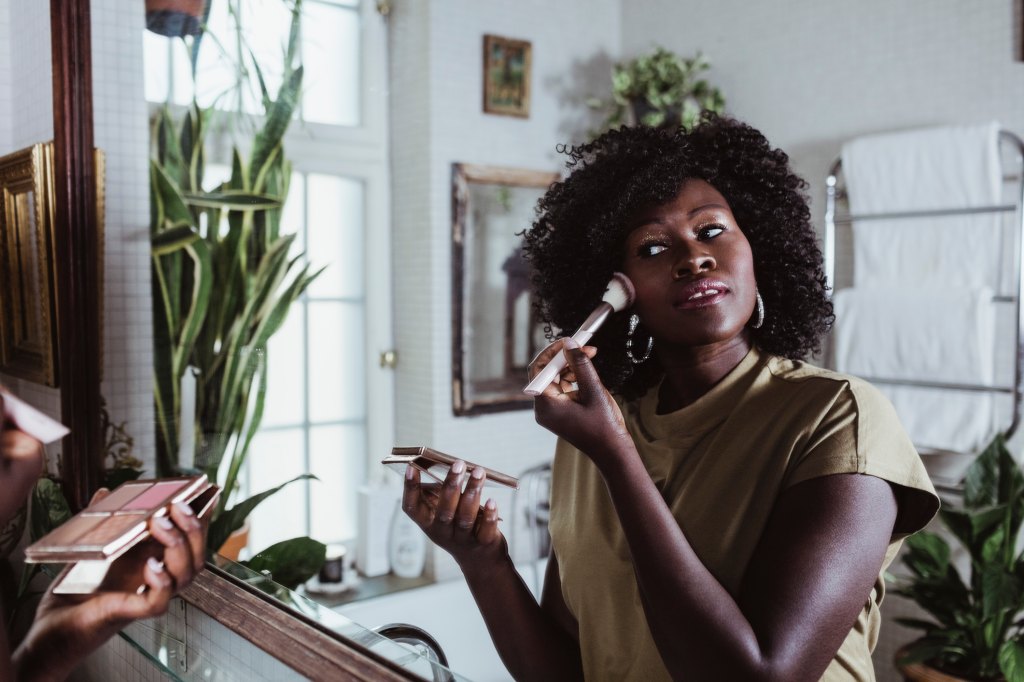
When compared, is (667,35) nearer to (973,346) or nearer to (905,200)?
(905,200)

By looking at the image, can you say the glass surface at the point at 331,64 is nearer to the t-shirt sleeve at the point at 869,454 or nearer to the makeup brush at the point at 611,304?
the makeup brush at the point at 611,304

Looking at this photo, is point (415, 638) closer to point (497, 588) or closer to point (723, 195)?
point (497, 588)

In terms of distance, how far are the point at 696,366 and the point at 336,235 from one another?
56 cm

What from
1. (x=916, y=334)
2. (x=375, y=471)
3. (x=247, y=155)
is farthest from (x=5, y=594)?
(x=916, y=334)

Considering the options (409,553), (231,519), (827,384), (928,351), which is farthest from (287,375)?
(928,351)

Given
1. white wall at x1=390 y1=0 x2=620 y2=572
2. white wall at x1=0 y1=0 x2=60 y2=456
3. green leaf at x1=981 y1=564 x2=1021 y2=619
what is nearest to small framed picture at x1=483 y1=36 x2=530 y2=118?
white wall at x1=390 y1=0 x2=620 y2=572

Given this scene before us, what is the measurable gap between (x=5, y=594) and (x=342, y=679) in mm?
472

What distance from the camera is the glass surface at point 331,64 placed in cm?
106

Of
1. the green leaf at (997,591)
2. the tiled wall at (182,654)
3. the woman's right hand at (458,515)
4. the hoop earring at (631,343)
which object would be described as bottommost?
the green leaf at (997,591)

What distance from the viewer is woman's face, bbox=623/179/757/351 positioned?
0.60 m

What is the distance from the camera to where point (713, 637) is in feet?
1.58

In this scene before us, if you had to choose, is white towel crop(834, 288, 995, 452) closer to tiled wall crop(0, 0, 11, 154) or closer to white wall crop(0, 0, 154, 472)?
white wall crop(0, 0, 154, 472)

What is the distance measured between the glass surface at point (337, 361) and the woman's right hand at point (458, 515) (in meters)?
0.40

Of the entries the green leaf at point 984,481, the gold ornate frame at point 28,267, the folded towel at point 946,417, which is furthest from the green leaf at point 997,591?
the gold ornate frame at point 28,267
